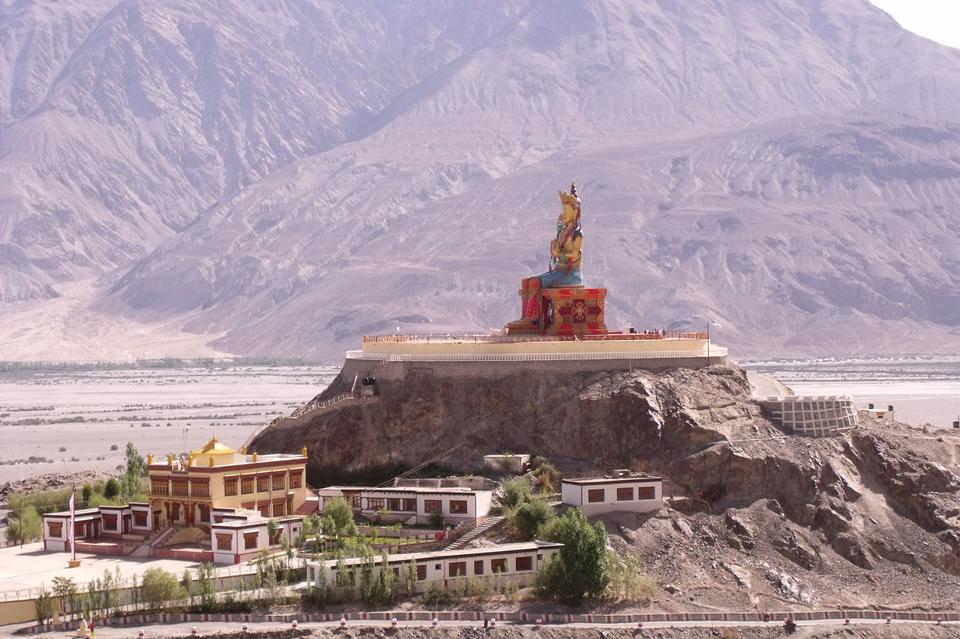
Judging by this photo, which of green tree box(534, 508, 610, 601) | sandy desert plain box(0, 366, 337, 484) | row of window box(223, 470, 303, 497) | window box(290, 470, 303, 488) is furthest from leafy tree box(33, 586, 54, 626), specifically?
sandy desert plain box(0, 366, 337, 484)

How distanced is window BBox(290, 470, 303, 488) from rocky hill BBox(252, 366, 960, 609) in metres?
2.95

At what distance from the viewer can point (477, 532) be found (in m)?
49.5

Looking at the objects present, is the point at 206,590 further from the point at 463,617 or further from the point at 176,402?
the point at 176,402

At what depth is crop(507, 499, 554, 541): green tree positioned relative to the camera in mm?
48500

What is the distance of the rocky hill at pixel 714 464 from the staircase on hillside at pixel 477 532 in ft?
11.0

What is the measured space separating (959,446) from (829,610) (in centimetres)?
1526

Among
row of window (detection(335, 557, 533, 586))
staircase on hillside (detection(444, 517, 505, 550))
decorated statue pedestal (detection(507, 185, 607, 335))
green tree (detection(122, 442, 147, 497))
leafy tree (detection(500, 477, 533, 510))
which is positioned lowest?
row of window (detection(335, 557, 533, 586))

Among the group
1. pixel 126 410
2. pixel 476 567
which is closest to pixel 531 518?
pixel 476 567

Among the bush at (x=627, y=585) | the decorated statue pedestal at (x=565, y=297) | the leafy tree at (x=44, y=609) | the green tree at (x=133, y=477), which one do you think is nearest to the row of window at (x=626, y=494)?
the bush at (x=627, y=585)

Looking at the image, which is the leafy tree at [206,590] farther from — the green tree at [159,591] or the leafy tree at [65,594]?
the leafy tree at [65,594]

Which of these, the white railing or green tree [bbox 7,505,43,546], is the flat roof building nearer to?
the white railing

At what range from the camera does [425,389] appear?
57.6m

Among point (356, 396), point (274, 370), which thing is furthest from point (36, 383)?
point (356, 396)

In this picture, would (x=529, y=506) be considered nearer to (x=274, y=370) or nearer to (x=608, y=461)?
(x=608, y=461)
